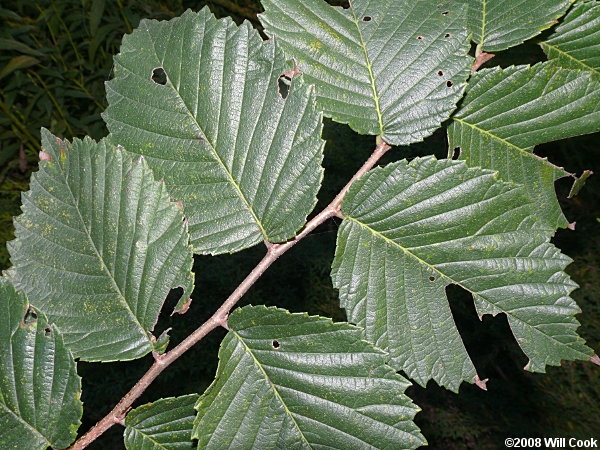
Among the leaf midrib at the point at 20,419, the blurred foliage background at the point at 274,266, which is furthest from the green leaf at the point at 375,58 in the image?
the blurred foliage background at the point at 274,266

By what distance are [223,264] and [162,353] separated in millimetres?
2088

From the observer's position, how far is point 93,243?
2.15 feet

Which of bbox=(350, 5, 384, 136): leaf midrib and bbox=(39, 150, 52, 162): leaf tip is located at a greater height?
bbox=(350, 5, 384, 136): leaf midrib

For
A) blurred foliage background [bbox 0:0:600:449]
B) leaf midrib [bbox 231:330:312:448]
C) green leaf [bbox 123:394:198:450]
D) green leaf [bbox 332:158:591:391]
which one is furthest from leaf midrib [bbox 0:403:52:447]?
blurred foliage background [bbox 0:0:600:449]

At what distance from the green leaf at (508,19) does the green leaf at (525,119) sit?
0.04m

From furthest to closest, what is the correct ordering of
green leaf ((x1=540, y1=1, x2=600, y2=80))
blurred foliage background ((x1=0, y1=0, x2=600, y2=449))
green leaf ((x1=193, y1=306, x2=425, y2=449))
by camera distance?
blurred foliage background ((x1=0, y1=0, x2=600, y2=449)), green leaf ((x1=540, y1=1, x2=600, y2=80)), green leaf ((x1=193, y1=306, x2=425, y2=449))

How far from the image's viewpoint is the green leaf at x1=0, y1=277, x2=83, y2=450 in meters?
0.63

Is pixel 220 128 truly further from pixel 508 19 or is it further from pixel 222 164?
pixel 508 19

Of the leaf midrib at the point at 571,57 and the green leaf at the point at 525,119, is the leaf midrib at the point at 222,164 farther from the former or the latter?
the leaf midrib at the point at 571,57

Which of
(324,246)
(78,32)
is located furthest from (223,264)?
(78,32)

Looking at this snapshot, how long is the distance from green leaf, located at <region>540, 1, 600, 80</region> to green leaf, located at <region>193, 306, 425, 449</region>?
461mm

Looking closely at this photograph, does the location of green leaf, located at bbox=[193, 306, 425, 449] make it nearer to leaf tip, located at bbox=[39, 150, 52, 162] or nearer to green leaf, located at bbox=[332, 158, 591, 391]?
green leaf, located at bbox=[332, 158, 591, 391]

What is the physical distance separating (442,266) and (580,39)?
1.19 feet

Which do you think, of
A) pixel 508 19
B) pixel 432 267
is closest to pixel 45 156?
pixel 432 267
